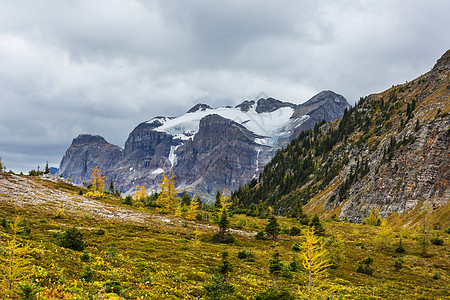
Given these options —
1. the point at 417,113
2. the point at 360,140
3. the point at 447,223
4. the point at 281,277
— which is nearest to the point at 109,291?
the point at 281,277

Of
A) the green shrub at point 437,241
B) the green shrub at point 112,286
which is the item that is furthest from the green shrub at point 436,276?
the green shrub at point 112,286

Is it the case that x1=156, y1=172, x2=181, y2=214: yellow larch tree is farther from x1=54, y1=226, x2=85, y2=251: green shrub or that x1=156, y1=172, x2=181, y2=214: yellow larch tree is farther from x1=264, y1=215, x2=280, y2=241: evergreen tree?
x1=54, y1=226, x2=85, y2=251: green shrub

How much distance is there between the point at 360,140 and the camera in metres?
184

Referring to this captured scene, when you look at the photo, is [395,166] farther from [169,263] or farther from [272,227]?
[169,263]

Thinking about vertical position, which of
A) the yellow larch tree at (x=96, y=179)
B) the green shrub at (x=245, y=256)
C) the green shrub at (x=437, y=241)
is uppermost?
the yellow larch tree at (x=96, y=179)

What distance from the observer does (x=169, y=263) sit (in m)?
26.4

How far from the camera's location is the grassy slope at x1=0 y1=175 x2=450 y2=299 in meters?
16.2

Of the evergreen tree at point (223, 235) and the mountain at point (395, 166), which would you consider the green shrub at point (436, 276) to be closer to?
the evergreen tree at point (223, 235)

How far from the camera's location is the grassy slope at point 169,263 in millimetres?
16234

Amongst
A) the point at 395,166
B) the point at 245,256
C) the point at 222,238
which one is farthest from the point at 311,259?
the point at 395,166

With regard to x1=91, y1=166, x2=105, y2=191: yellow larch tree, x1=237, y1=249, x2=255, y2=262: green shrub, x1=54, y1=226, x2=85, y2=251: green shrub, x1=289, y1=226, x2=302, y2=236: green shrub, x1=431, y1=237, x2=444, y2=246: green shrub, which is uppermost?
x1=91, y1=166, x2=105, y2=191: yellow larch tree

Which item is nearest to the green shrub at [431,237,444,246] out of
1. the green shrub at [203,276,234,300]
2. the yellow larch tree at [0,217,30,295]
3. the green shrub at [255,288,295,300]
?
the green shrub at [203,276,234,300]

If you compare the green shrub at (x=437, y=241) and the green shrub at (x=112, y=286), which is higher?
the green shrub at (x=112, y=286)

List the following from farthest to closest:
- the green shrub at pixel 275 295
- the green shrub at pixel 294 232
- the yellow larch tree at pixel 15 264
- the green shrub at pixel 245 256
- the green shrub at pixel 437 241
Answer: the green shrub at pixel 294 232
the green shrub at pixel 437 241
the green shrub at pixel 245 256
the green shrub at pixel 275 295
the yellow larch tree at pixel 15 264
